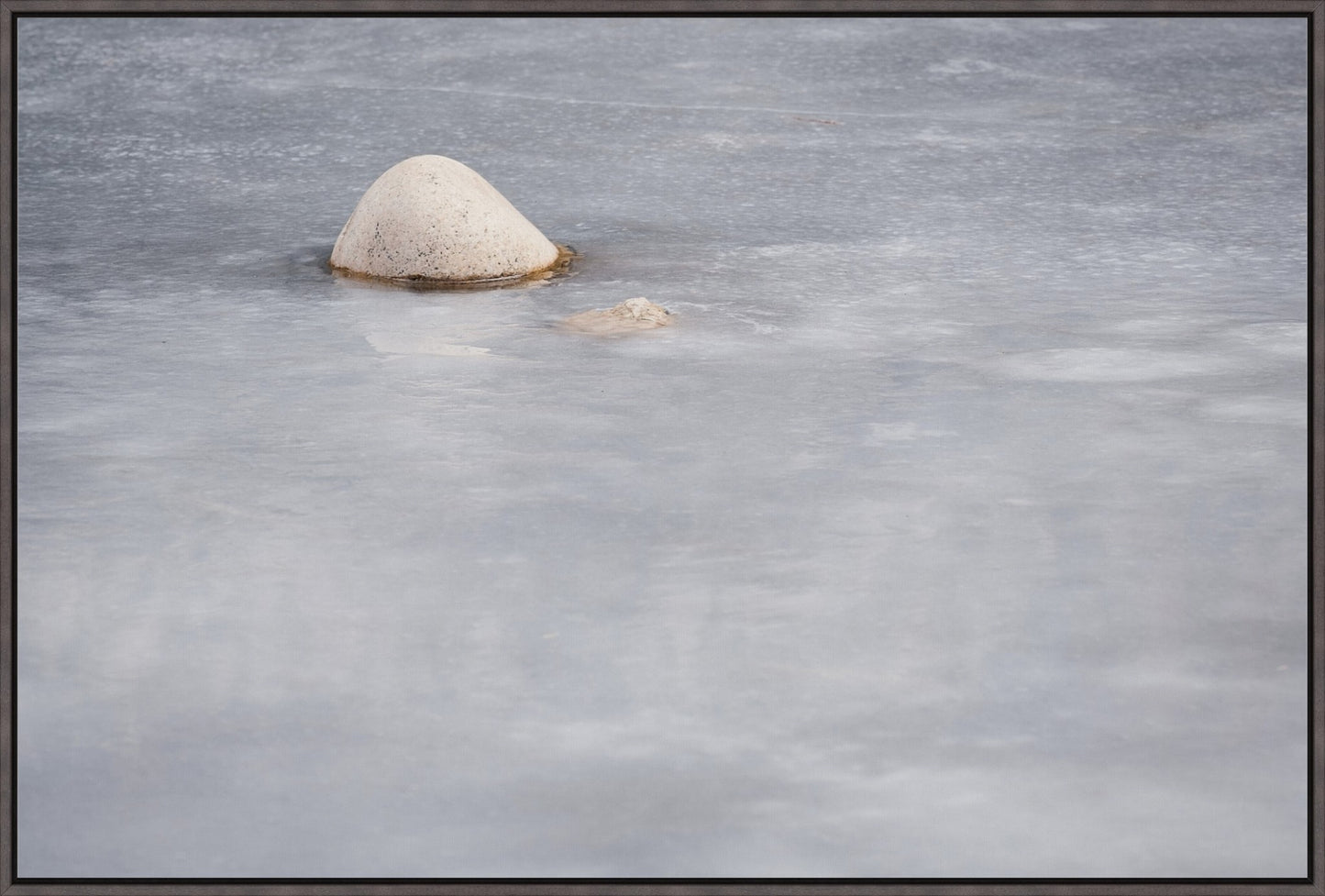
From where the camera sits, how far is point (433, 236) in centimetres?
682

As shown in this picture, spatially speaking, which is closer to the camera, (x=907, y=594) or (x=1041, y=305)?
(x=907, y=594)

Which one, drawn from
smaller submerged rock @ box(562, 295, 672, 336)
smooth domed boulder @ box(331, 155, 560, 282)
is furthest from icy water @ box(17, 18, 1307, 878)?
smooth domed boulder @ box(331, 155, 560, 282)

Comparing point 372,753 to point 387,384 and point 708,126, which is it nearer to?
point 387,384

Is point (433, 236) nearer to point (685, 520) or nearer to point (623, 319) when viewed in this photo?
point (623, 319)

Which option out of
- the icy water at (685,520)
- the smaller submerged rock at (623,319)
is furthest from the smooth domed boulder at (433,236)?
the smaller submerged rock at (623,319)

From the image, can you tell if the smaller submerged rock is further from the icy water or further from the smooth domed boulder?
the smooth domed boulder

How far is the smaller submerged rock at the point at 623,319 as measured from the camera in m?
6.12

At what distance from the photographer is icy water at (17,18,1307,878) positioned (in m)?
3.33

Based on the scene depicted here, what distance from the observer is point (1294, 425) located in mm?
5133

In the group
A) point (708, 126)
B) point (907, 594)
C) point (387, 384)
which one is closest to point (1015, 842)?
point (907, 594)

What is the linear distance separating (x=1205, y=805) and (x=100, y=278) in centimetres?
506

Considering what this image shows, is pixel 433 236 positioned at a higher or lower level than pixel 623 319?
higher

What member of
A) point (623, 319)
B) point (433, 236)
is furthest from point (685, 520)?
point (433, 236)

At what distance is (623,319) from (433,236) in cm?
109
